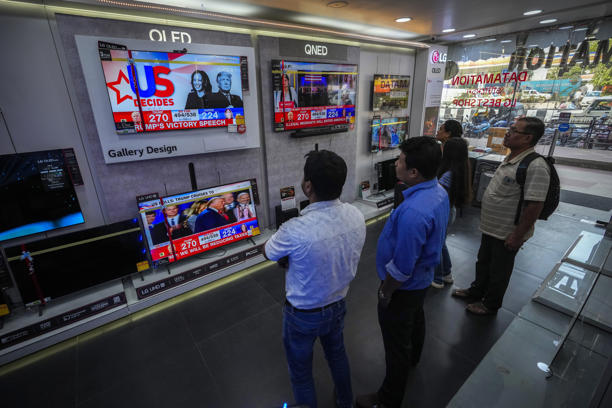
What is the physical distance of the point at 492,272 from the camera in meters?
2.31

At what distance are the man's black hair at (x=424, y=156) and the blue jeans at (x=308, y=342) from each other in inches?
31.0

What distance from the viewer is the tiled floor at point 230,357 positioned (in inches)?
75.4

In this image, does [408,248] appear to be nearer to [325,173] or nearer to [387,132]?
[325,173]

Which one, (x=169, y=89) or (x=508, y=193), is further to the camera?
(x=169, y=89)

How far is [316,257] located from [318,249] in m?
0.04

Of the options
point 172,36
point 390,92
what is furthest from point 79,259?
point 390,92

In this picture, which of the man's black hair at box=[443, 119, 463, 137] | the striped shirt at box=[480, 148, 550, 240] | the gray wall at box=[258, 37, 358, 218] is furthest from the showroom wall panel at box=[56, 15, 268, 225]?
the striped shirt at box=[480, 148, 550, 240]

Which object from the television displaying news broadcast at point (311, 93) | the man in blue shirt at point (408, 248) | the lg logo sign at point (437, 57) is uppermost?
the lg logo sign at point (437, 57)

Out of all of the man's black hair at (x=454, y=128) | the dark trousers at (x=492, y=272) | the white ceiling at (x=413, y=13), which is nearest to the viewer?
the dark trousers at (x=492, y=272)

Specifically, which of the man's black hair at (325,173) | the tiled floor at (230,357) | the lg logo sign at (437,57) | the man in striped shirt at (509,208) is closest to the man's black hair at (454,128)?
the man in striped shirt at (509,208)

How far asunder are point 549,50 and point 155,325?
698cm

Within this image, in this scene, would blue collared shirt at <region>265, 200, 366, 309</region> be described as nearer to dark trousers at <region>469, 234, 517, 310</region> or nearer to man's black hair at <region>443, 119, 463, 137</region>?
dark trousers at <region>469, 234, 517, 310</region>

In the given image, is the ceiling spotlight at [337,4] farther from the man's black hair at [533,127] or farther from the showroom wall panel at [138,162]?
the man's black hair at [533,127]

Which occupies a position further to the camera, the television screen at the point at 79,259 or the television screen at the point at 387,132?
the television screen at the point at 387,132
